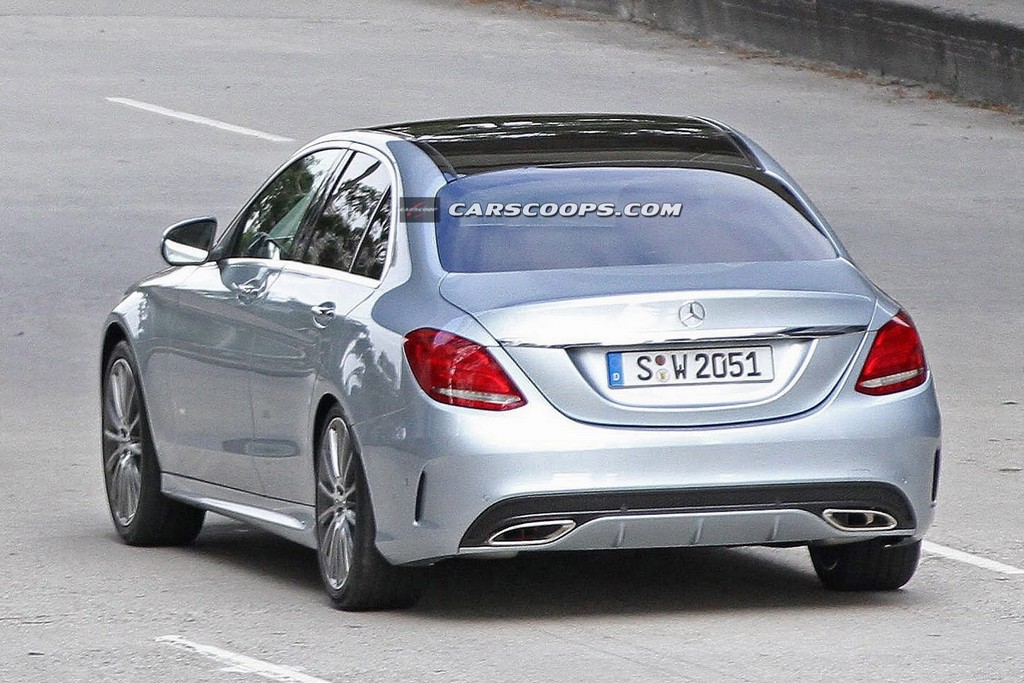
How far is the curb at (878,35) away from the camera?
23.8 meters

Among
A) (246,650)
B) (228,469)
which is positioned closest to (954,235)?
(228,469)

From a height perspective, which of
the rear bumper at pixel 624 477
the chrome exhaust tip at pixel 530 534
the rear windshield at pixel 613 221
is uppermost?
the rear windshield at pixel 613 221

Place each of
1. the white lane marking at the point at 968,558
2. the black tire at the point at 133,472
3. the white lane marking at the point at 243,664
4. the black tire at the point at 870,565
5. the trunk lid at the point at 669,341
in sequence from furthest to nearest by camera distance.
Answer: the black tire at the point at 133,472 → the white lane marking at the point at 968,558 → the black tire at the point at 870,565 → the trunk lid at the point at 669,341 → the white lane marking at the point at 243,664

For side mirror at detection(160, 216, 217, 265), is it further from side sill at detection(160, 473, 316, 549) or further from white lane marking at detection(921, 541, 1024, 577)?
white lane marking at detection(921, 541, 1024, 577)

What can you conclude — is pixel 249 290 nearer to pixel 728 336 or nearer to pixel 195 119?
pixel 728 336

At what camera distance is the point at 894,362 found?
7.88 meters

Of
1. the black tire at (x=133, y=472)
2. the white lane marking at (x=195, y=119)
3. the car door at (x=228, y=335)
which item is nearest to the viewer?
the car door at (x=228, y=335)

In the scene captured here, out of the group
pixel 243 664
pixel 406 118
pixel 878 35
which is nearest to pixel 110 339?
pixel 243 664

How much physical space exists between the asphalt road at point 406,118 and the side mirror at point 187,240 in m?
1.12

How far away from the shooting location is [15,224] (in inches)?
744

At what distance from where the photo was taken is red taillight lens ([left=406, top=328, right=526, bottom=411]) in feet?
24.8

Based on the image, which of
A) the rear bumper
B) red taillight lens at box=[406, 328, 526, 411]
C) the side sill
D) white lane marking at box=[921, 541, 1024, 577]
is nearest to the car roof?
red taillight lens at box=[406, 328, 526, 411]

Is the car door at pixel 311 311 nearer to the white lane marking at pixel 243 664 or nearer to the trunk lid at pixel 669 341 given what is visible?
the trunk lid at pixel 669 341

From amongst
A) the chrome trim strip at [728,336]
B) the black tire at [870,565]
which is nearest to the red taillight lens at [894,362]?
the chrome trim strip at [728,336]
